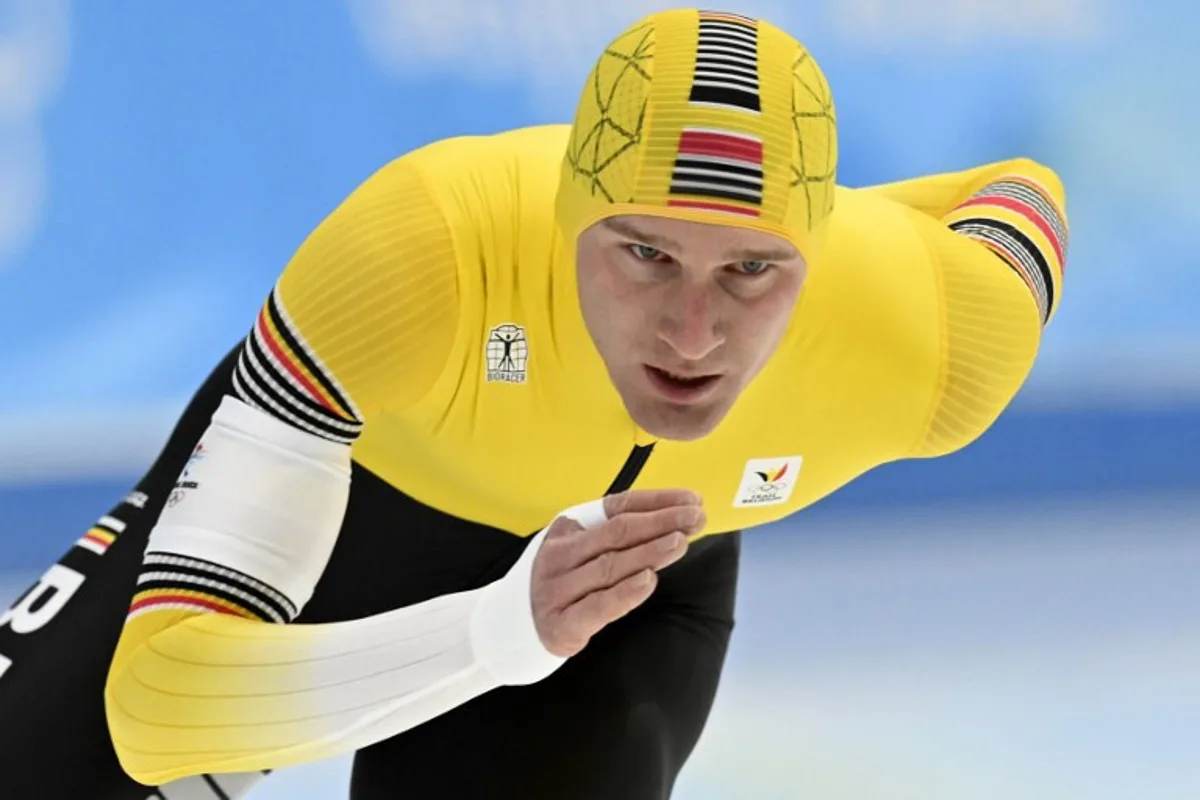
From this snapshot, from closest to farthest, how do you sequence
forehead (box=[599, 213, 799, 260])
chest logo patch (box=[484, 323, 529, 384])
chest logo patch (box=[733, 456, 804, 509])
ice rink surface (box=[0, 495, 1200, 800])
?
forehead (box=[599, 213, 799, 260]), chest logo patch (box=[484, 323, 529, 384]), chest logo patch (box=[733, 456, 804, 509]), ice rink surface (box=[0, 495, 1200, 800])

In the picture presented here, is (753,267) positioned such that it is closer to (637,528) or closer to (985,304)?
(637,528)

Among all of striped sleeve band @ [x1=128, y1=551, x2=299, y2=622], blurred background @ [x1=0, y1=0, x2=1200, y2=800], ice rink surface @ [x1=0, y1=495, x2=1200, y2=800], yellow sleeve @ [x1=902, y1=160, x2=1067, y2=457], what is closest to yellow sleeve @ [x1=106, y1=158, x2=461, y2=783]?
striped sleeve band @ [x1=128, y1=551, x2=299, y2=622]

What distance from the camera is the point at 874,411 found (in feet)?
4.94

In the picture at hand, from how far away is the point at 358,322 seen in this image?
1262mm

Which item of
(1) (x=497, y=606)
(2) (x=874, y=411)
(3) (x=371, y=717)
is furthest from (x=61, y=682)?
(2) (x=874, y=411)

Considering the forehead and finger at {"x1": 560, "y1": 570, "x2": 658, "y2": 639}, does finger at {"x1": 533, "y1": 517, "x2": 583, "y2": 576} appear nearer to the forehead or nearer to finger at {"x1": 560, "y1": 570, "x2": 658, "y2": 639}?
finger at {"x1": 560, "y1": 570, "x2": 658, "y2": 639}

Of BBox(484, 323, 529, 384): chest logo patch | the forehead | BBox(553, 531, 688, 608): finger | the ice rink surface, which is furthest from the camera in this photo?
the ice rink surface

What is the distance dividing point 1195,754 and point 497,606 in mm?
1311

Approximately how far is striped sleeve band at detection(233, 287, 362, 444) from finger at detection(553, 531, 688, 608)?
0.90 ft

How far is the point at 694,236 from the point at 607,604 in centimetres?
29

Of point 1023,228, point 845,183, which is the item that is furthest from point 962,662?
point 845,183

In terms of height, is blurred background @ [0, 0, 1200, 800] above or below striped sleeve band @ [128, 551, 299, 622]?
above

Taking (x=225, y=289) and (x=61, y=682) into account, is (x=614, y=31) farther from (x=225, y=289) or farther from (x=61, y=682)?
(x=61, y=682)

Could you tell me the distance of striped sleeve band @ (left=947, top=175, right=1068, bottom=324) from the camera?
1.63m
